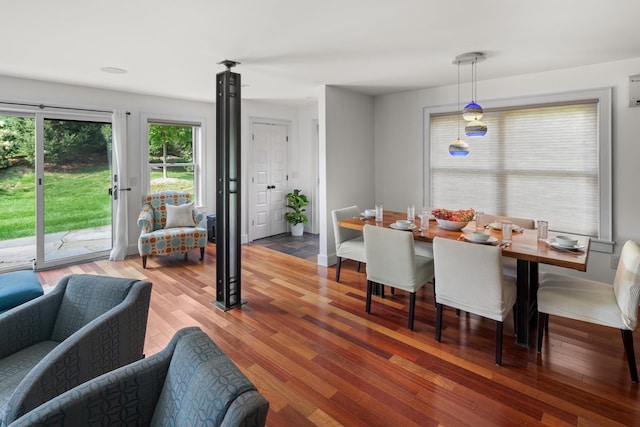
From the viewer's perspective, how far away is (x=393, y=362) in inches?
97.6

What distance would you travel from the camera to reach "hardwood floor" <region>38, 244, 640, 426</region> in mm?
1982

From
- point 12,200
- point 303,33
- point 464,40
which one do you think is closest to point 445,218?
point 464,40

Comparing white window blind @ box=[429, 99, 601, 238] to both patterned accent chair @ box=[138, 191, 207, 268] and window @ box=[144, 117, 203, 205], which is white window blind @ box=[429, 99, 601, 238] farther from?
window @ box=[144, 117, 203, 205]

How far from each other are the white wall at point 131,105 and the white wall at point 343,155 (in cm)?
162

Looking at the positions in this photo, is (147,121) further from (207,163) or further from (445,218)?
(445,218)

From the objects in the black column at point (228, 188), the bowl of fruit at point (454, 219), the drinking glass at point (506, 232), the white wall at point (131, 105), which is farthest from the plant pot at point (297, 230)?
the drinking glass at point (506, 232)

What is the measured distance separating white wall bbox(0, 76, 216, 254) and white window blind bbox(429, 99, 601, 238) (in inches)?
136

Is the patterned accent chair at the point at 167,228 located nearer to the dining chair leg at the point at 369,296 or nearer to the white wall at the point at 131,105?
the white wall at the point at 131,105

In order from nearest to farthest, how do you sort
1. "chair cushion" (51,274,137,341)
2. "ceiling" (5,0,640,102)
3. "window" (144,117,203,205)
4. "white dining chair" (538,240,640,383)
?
"chair cushion" (51,274,137,341) < "white dining chair" (538,240,640,383) < "ceiling" (5,0,640,102) < "window" (144,117,203,205)

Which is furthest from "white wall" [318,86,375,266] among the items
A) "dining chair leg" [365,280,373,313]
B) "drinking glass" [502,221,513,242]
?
"drinking glass" [502,221,513,242]

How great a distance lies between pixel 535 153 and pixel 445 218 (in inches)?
70.1

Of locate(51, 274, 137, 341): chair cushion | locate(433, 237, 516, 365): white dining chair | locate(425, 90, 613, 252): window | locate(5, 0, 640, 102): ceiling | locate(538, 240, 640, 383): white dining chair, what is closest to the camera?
locate(51, 274, 137, 341): chair cushion

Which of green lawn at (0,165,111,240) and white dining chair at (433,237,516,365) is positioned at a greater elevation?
green lawn at (0,165,111,240)

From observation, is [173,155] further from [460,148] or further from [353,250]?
[460,148]
